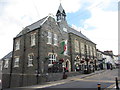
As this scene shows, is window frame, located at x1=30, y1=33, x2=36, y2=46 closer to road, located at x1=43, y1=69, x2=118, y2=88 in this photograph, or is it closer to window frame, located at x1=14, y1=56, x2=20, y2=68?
window frame, located at x1=14, y1=56, x2=20, y2=68

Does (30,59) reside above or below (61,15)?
below

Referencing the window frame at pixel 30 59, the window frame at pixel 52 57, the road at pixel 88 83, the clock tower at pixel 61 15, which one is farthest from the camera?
the clock tower at pixel 61 15

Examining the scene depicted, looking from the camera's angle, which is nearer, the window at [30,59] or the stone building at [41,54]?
the stone building at [41,54]

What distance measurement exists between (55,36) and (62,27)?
15.9 ft

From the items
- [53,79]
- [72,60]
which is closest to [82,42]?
[72,60]

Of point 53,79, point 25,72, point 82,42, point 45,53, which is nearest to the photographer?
point 53,79

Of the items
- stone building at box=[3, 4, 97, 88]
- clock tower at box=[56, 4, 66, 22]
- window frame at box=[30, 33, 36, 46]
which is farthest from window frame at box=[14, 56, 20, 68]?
clock tower at box=[56, 4, 66, 22]

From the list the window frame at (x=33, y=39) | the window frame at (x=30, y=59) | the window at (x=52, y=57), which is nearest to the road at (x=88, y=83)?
the window at (x=52, y=57)

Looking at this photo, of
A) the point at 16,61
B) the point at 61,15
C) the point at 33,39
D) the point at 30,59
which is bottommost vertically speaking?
the point at 16,61

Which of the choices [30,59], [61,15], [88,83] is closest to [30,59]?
[30,59]

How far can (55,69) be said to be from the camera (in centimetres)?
1848

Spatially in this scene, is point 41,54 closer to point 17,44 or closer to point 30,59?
point 30,59

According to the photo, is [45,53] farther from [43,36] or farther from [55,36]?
[55,36]

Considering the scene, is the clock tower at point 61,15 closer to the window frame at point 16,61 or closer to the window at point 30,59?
the window at point 30,59
